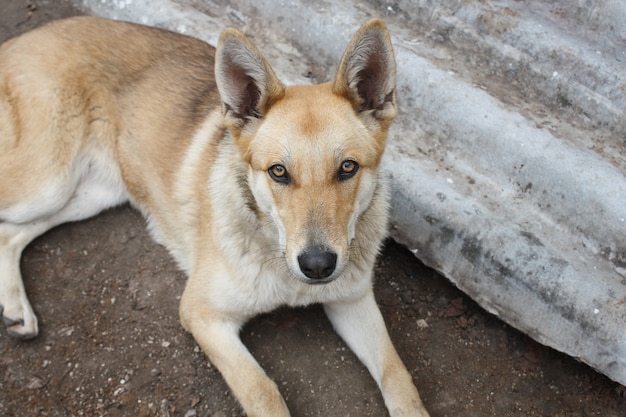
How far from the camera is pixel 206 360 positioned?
11.8 ft

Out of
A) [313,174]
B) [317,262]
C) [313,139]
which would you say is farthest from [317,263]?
[313,139]

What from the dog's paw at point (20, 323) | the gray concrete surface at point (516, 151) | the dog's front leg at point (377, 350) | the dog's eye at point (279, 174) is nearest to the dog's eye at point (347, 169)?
the dog's eye at point (279, 174)

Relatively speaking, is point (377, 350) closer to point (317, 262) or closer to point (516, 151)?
point (317, 262)

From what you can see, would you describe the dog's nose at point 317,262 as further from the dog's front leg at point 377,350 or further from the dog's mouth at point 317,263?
the dog's front leg at point 377,350

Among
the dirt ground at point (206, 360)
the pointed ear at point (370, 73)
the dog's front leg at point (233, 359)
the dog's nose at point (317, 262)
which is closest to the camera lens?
the dog's nose at point (317, 262)

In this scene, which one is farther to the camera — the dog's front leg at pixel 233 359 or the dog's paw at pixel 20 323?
the dog's paw at pixel 20 323

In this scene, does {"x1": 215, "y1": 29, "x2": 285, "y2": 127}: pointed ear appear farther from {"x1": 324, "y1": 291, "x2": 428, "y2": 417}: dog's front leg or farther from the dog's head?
{"x1": 324, "y1": 291, "x2": 428, "y2": 417}: dog's front leg

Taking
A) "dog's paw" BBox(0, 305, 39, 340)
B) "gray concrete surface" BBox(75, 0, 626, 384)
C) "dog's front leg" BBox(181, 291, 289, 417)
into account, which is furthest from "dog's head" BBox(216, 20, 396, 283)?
"dog's paw" BBox(0, 305, 39, 340)

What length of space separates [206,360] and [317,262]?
131 cm

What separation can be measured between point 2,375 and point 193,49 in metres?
→ 2.28

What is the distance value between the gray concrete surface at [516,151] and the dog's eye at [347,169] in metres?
1.09

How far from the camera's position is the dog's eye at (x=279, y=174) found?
278cm

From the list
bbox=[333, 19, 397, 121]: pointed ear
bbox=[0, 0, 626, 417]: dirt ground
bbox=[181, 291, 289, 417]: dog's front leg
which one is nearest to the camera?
bbox=[333, 19, 397, 121]: pointed ear

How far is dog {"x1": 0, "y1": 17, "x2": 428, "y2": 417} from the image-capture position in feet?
9.10
